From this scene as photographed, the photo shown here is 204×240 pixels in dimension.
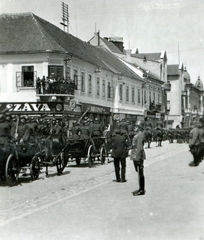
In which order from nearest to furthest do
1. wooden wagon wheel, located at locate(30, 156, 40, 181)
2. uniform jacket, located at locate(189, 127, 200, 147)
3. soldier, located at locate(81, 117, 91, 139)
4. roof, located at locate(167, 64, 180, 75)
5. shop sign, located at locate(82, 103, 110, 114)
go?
wooden wagon wheel, located at locate(30, 156, 40, 181), soldier, located at locate(81, 117, 91, 139), uniform jacket, located at locate(189, 127, 200, 147), shop sign, located at locate(82, 103, 110, 114), roof, located at locate(167, 64, 180, 75)

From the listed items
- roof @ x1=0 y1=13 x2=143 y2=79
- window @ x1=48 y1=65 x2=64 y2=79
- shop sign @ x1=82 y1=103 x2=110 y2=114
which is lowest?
shop sign @ x1=82 y1=103 x2=110 y2=114

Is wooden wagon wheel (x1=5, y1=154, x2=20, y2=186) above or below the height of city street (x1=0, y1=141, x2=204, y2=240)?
above

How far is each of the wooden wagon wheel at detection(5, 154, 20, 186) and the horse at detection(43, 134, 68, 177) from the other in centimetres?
209

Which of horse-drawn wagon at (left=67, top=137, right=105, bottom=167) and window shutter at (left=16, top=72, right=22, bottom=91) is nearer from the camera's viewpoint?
horse-drawn wagon at (left=67, top=137, right=105, bottom=167)

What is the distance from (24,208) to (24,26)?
25942 mm

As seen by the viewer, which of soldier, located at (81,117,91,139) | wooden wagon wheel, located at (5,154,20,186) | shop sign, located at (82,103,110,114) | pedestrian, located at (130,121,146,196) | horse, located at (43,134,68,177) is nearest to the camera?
pedestrian, located at (130,121,146,196)

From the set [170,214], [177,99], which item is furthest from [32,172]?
[177,99]

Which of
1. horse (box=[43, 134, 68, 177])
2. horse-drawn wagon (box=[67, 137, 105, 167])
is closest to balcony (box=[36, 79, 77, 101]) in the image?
horse-drawn wagon (box=[67, 137, 105, 167])

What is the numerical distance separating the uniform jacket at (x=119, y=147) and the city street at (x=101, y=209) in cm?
79

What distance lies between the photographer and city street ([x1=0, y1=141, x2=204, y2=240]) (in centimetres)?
670

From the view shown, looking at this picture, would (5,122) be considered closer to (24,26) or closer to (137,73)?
(24,26)

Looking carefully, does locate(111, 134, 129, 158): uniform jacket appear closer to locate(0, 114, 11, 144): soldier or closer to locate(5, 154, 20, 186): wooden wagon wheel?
locate(5, 154, 20, 186): wooden wagon wheel

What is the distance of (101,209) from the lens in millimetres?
8500

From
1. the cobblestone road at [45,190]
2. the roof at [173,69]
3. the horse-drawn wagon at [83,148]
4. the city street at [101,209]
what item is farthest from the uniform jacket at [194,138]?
the roof at [173,69]
